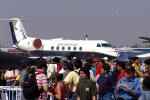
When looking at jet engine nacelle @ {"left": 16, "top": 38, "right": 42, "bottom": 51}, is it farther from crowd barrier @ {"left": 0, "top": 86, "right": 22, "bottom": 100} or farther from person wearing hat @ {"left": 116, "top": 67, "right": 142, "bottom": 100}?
person wearing hat @ {"left": 116, "top": 67, "right": 142, "bottom": 100}

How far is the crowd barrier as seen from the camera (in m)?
9.33

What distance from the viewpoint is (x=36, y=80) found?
23.5 feet

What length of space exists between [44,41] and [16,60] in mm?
34355

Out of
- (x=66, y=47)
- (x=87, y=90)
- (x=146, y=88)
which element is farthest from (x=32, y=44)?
(x=146, y=88)

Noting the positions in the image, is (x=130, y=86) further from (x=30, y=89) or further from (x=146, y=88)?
(x=30, y=89)

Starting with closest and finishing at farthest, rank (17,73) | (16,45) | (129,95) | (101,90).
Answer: (129,95)
(101,90)
(17,73)
(16,45)

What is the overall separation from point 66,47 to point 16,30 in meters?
9.54

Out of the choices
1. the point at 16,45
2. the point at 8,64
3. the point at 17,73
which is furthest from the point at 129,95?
the point at 16,45

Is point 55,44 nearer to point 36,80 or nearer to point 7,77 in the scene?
point 7,77

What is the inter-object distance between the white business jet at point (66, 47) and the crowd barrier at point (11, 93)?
30.1m

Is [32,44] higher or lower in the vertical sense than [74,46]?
higher

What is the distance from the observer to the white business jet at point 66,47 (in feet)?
130

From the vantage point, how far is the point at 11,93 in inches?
376

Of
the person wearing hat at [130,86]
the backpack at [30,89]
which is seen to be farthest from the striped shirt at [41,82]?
the person wearing hat at [130,86]
